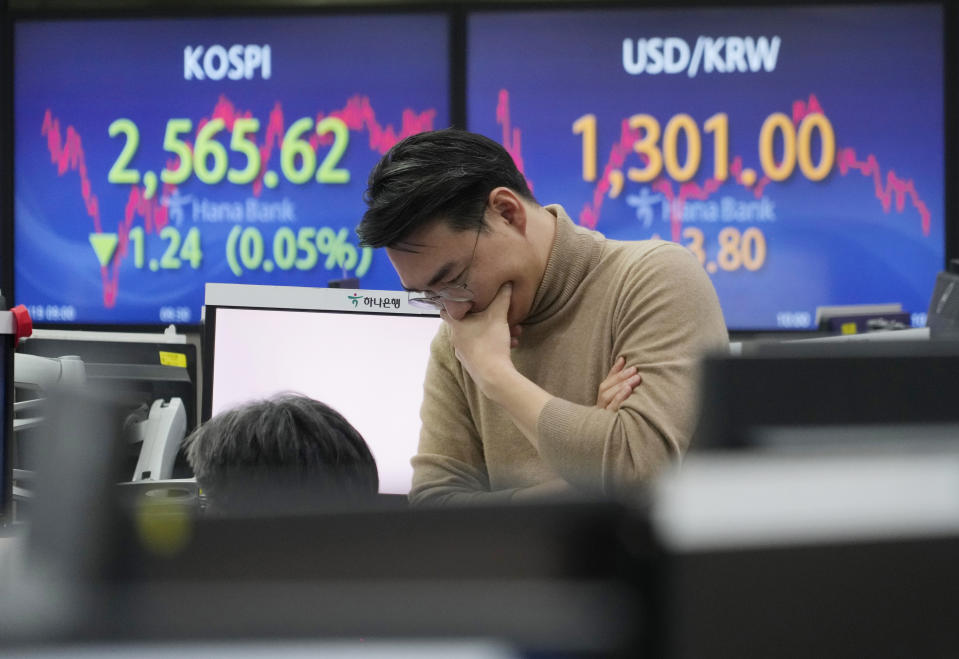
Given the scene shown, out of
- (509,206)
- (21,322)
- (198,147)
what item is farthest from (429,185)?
(198,147)

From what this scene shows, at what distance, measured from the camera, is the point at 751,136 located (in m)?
3.52

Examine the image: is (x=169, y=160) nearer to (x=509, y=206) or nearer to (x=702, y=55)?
(x=702, y=55)

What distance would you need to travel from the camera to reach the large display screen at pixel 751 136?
3.50 meters

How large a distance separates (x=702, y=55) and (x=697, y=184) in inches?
17.9

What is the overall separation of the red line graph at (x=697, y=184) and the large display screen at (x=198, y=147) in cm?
30

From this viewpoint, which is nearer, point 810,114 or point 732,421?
point 732,421

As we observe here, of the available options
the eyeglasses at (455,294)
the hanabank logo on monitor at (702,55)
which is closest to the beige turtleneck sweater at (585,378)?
the eyeglasses at (455,294)

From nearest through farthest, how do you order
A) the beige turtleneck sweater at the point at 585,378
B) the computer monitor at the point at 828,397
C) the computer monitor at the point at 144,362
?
the computer monitor at the point at 828,397
the beige turtleneck sweater at the point at 585,378
the computer monitor at the point at 144,362

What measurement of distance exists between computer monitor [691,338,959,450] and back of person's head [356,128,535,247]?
3.47ft

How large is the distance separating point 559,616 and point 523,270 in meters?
1.20

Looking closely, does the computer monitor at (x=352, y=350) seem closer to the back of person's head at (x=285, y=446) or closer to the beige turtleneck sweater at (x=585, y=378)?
the beige turtleneck sweater at (x=585, y=378)

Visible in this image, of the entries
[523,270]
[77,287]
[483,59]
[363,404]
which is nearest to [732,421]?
[523,270]

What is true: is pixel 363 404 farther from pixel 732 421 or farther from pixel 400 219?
pixel 732 421

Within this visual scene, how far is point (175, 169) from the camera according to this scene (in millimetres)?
3652
